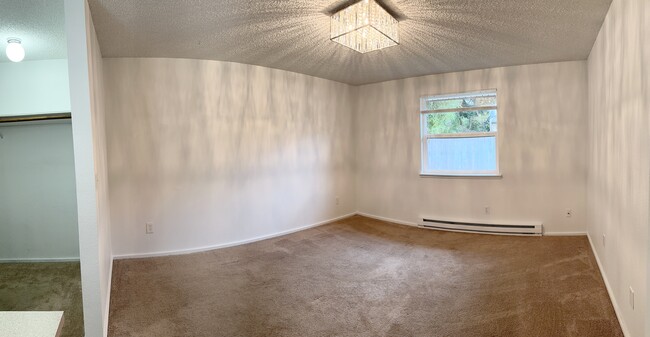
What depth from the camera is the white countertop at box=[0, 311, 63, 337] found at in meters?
0.82

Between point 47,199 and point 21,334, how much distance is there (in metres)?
3.76

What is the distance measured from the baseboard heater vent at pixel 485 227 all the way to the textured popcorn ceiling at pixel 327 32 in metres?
2.02

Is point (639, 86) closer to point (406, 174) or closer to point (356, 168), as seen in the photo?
point (406, 174)

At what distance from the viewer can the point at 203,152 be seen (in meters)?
3.86

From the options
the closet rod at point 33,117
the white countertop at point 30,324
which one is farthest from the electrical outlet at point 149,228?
the white countertop at point 30,324

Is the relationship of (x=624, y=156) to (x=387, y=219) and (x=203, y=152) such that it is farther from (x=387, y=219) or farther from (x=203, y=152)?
(x=203, y=152)

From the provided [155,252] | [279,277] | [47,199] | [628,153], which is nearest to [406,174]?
[279,277]

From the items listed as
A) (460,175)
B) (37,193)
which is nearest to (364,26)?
(460,175)

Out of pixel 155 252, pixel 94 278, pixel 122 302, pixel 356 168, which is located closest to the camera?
pixel 94 278

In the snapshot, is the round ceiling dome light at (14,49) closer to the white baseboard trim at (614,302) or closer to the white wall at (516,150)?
the white wall at (516,150)

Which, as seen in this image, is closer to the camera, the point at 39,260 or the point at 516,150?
the point at 39,260

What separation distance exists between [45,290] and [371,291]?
286 centimetres

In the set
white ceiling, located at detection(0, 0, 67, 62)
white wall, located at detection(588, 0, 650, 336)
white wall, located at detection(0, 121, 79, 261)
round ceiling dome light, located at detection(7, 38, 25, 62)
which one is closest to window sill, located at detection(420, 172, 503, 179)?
white wall, located at detection(588, 0, 650, 336)

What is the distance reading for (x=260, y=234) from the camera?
430 cm
